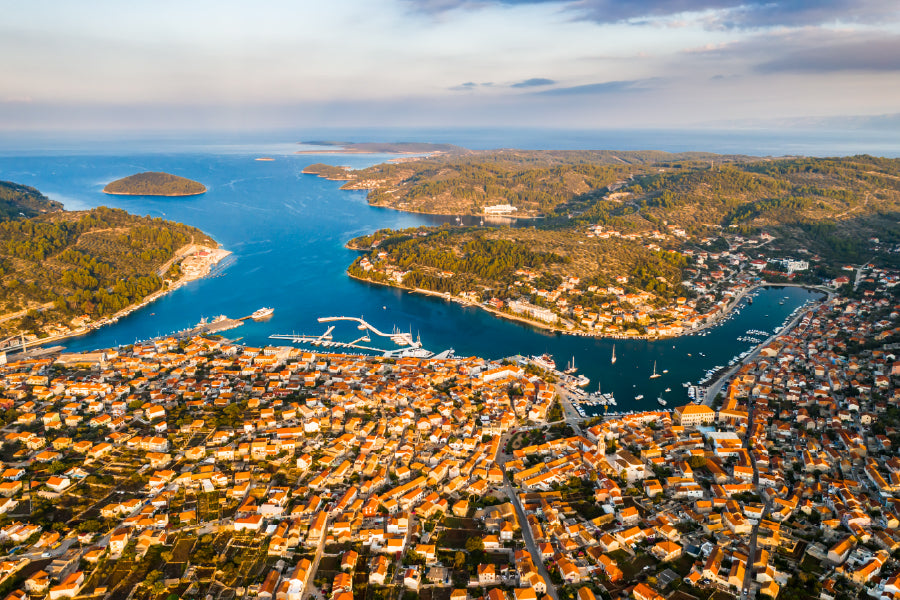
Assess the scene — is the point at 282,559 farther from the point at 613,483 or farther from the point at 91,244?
the point at 91,244

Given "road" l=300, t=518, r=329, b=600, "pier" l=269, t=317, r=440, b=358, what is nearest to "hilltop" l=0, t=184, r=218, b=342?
"pier" l=269, t=317, r=440, b=358

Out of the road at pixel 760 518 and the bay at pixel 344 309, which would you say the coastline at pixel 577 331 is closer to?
the bay at pixel 344 309

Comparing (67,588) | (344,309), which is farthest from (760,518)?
(344,309)

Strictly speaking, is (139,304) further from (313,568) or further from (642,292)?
(642,292)

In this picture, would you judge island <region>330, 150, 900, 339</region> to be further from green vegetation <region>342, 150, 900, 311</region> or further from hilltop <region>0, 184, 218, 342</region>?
hilltop <region>0, 184, 218, 342</region>

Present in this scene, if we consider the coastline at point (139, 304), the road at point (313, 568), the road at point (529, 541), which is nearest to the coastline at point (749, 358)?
the road at point (529, 541)

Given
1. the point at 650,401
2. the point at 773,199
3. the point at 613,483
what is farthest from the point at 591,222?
the point at 613,483
